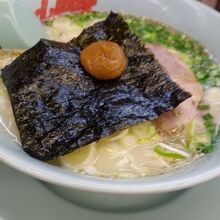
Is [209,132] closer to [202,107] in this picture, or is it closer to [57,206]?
[202,107]

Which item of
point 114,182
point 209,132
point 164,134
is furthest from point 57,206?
point 209,132

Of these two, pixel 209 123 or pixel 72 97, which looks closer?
pixel 72 97

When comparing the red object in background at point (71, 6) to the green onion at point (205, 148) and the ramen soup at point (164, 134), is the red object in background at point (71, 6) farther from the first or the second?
the green onion at point (205, 148)

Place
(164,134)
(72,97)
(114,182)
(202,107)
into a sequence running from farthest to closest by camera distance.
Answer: (202,107), (164,134), (72,97), (114,182)

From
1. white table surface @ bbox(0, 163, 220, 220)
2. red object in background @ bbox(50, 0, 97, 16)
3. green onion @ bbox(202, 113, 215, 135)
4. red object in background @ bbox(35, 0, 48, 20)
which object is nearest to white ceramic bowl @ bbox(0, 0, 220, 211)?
white table surface @ bbox(0, 163, 220, 220)

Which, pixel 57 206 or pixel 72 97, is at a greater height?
pixel 72 97

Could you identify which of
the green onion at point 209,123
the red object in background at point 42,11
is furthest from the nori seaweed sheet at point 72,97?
the red object in background at point 42,11

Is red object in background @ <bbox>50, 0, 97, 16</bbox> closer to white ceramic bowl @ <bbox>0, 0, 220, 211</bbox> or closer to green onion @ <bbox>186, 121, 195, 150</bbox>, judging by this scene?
white ceramic bowl @ <bbox>0, 0, 220, 211</bbox>
